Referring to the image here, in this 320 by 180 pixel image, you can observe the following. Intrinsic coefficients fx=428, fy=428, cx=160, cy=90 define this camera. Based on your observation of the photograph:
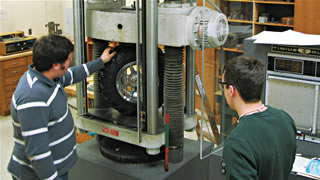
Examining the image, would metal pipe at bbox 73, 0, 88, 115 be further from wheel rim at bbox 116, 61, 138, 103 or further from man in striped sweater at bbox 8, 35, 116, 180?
man in striped sweater at bbox 8, 35, 116, 180

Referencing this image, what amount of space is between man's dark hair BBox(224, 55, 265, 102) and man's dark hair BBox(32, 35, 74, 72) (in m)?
0.76

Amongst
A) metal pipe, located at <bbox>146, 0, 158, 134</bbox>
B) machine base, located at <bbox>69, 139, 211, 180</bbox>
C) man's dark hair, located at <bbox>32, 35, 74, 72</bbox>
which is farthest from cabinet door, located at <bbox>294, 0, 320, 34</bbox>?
man's dark hair, located at <bbox>32, 35, 74, 72</bbox>

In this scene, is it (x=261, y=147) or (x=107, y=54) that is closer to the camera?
(x=261, y=147)

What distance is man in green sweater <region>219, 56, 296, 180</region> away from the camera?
1.50 metres

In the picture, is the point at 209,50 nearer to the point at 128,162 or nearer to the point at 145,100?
the point at 145,100

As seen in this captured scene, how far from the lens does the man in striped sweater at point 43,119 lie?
71.8 inches

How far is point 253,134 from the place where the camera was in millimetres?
1538

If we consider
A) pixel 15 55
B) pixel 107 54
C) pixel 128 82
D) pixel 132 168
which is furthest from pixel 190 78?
pixel 15 55

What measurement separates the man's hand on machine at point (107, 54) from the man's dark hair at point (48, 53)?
0.47 meters

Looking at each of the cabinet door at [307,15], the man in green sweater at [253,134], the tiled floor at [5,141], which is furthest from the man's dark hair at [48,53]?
the cabinet door at [307,15]

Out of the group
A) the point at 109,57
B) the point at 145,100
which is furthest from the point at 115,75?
the point at 145,100

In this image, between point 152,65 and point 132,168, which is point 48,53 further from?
point 132,168

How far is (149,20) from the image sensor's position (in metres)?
2.14

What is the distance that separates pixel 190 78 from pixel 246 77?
3.05ft
